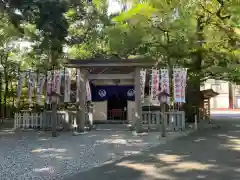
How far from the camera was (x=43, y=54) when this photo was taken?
19.1 metres

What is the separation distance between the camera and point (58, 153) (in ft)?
26.7

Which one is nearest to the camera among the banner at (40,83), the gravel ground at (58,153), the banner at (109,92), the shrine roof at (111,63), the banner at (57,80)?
the gravel ground at (58,153)

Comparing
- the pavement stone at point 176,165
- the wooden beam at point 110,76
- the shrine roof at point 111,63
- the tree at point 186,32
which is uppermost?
the tree at point 186,32

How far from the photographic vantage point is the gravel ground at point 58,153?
20.3ft

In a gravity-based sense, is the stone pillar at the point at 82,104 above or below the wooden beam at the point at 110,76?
below

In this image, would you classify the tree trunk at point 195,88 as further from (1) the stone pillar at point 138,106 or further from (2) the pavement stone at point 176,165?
(2) the pavement stone at point 176,165

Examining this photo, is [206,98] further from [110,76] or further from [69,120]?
[69,120]

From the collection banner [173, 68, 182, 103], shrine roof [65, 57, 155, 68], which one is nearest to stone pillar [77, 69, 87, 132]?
shrine roof [65, 57, 155, 68]

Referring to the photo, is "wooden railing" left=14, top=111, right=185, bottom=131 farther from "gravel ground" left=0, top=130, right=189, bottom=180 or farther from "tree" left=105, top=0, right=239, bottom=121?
"tree" left=105, top=0, right=239, bottom=121

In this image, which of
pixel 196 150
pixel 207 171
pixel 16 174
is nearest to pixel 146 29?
pixel 196 150

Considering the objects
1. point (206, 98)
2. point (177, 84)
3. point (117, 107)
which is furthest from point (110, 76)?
point (206, 98)

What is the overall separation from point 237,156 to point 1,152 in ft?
21.9

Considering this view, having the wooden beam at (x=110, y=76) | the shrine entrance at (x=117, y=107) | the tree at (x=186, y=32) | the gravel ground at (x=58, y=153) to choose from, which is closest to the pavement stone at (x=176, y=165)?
the gravel ground at (x=58, y=153)

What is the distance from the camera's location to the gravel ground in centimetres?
618
